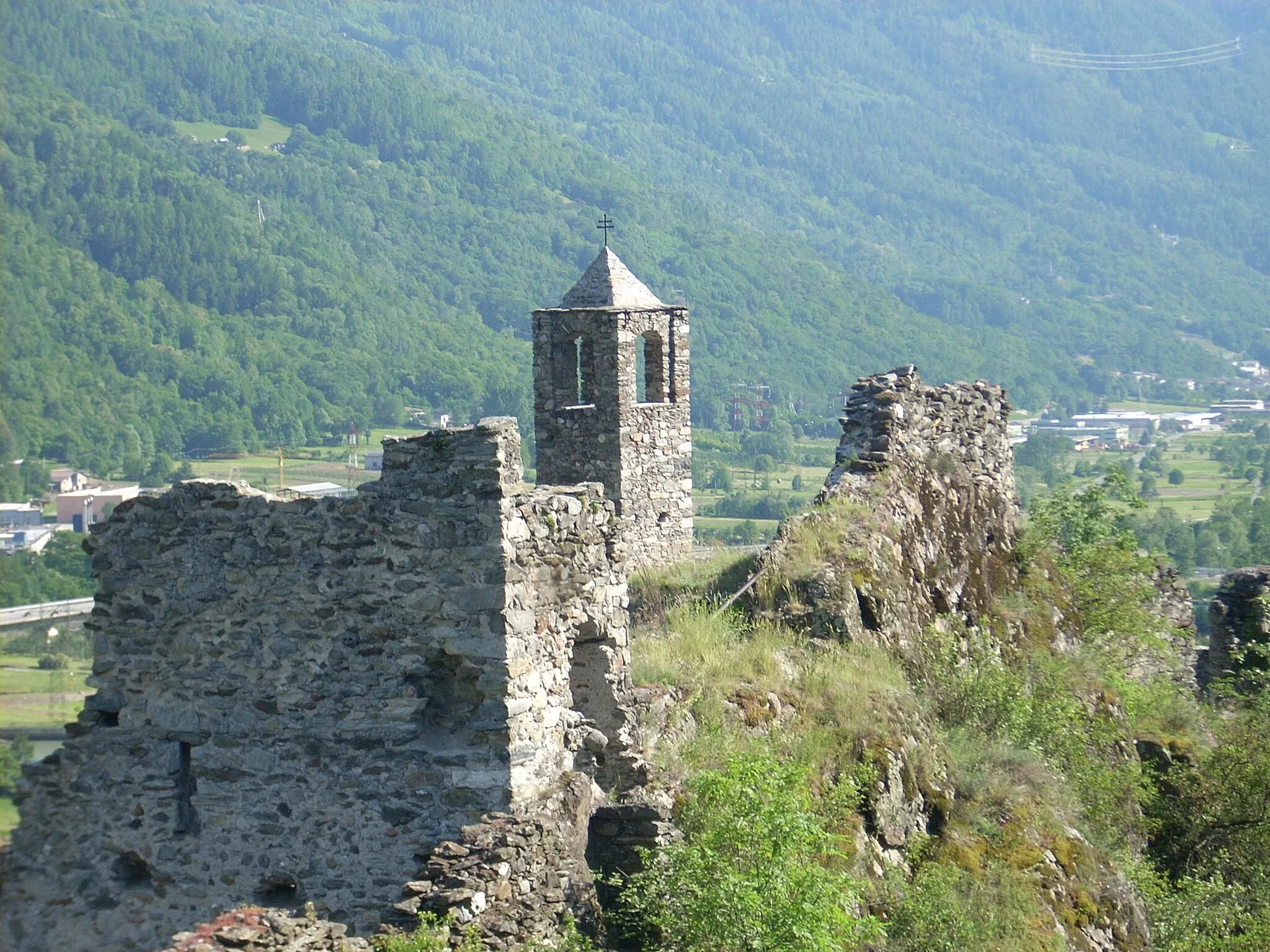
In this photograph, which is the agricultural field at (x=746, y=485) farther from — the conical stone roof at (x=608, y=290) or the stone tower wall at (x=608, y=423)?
the stone tower wall at (x=608, y=423)

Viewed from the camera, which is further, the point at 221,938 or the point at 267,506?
the point at 267,506

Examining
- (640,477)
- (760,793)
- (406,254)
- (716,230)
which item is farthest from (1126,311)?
(760,793)

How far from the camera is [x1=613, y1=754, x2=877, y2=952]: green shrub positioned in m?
11.1

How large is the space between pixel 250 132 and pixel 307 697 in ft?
387

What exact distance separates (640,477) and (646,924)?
710 inches

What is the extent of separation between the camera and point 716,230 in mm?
→ 133625

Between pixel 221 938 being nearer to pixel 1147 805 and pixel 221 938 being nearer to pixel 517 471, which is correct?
pixel 517 471

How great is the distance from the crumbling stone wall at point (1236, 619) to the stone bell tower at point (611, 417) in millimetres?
7075

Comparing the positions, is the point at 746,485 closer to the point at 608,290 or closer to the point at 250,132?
the point at 608,290

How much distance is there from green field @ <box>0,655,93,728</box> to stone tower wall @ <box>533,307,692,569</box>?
50.4ft

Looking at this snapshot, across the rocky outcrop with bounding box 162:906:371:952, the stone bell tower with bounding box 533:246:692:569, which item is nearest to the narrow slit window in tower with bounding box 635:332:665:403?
the stone bell tower with bounding box 533:246:692:569

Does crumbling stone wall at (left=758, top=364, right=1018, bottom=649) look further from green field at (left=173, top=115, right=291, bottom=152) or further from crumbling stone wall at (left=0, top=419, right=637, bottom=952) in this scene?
green field at (left=173, top=115, right=291, bottom=152)

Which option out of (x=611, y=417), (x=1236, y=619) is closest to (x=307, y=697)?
(x=1236, y=619)

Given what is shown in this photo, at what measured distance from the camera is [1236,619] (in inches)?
1008
